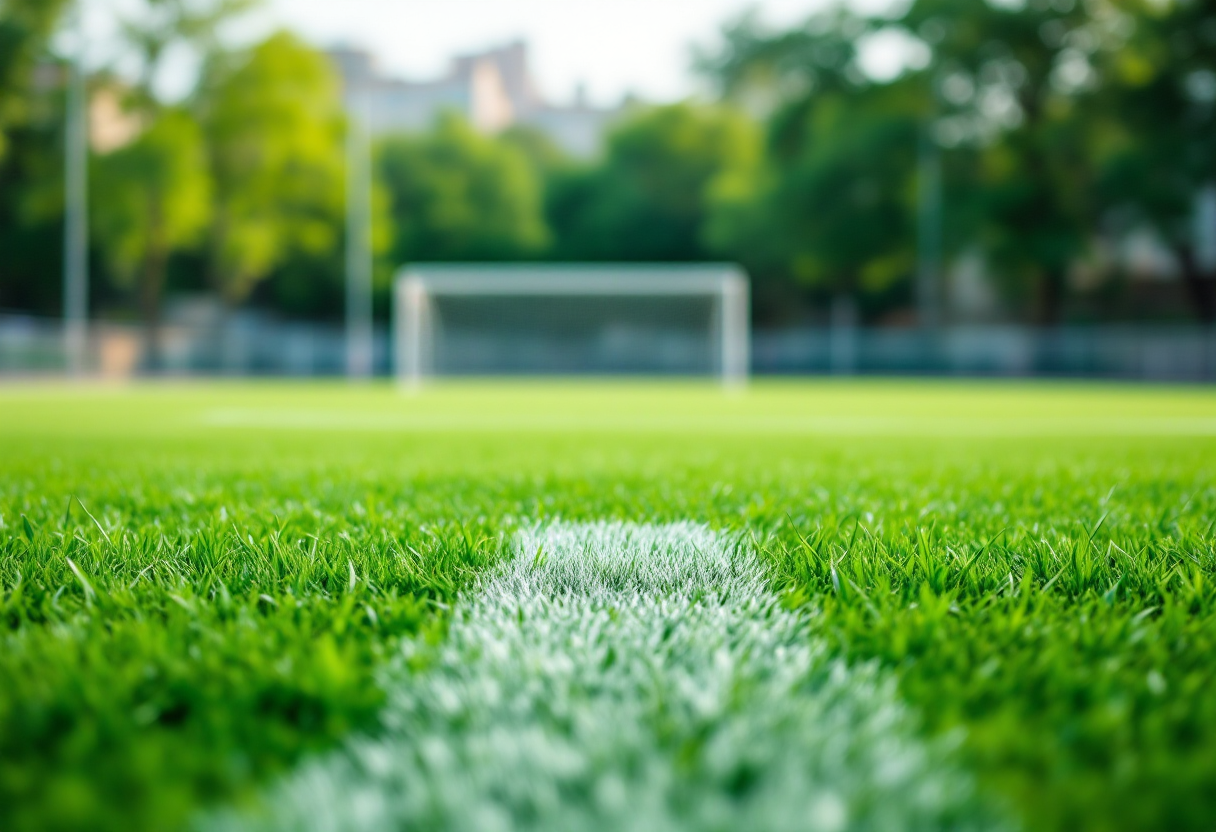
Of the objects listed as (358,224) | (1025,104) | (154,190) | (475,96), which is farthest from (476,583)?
(475,96)

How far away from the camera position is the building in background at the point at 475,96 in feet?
221

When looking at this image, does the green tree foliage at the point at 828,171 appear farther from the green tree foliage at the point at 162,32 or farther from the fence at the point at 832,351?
the green tree foliage at the point at 162,32

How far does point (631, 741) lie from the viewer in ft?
3.47

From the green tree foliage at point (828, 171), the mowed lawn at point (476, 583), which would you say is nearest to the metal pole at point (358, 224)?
the green tree foliage at point (828, 171)

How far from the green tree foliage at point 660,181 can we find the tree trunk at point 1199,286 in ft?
51.6

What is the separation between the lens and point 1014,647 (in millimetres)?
1434

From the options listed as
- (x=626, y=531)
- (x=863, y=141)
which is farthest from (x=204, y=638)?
(x=863, y=141)

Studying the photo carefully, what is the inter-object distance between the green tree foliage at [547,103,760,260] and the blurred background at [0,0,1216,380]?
6.1 inches

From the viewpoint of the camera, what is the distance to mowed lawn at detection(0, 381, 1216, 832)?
1.02m

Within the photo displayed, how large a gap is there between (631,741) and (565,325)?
92.0 ft

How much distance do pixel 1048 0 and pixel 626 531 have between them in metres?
30.4

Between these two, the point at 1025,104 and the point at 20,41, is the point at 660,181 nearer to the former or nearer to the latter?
the point at 1025,104

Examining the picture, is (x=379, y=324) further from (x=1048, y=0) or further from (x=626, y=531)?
(x=626, y=531)

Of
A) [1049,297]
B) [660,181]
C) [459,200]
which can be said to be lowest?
[1049,297]
